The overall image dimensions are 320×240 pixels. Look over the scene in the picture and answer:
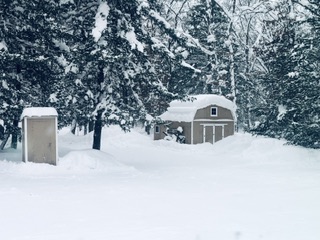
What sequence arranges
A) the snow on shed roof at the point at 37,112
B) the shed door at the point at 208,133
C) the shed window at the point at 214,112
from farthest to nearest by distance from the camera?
the shed window at the point at 214,112 → the shed door at the point at 208,133 → the snow on shed roof at the point at 37,112

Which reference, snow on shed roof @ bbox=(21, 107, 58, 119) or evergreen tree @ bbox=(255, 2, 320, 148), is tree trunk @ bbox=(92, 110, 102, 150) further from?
evergreen tree @ bbox=(255, 2, 320, 148)

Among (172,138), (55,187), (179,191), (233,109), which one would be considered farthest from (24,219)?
(233,109)

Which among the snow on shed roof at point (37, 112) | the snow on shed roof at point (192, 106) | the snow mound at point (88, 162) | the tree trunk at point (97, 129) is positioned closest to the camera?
the snow on shed roof at point (37, 112)

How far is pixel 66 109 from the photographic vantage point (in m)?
18.0

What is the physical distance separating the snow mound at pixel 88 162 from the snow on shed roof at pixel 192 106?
17.3 m

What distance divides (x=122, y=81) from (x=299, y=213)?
10.2 m

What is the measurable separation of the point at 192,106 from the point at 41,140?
64.4ft

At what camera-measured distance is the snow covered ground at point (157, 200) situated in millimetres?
7922

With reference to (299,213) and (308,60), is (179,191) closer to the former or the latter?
(299,213)

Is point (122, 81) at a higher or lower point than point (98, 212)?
higher

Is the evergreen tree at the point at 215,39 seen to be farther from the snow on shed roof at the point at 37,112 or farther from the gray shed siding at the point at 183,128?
the snow on shed roof at the point at 37,112

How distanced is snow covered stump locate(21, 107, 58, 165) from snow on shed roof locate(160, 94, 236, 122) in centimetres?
1874

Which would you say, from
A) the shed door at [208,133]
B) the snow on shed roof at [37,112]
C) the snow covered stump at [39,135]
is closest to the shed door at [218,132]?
the shed door at [208,133]

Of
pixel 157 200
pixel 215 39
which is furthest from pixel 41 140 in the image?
pixel 215 39
